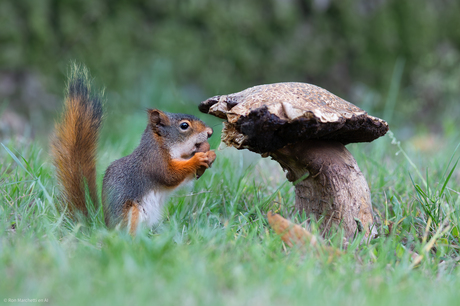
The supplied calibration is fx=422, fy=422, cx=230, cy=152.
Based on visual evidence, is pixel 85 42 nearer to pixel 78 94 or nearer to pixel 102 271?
pixel 78 94

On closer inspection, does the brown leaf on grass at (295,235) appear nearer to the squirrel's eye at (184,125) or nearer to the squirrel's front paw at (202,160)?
the squirrel's front paw at (202,160)

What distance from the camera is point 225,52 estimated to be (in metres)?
5.62

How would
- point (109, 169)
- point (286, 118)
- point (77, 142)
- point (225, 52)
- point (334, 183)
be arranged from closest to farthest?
point (286, 118), point (334, 183), point (77, 142), point (109, 169), point (225, 52)

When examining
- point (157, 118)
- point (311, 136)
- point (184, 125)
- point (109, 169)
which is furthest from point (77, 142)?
point (311, 136)

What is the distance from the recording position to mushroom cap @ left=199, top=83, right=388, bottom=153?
6.33 ft

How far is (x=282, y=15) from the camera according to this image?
18.6ft

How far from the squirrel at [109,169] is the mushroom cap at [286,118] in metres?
0.51

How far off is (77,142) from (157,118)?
539mm

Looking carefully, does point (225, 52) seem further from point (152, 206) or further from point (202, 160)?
point (152, 206)

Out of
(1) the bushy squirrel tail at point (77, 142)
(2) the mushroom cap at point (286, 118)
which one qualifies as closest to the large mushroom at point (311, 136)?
(2) the mushroom cap at point (286, 118)

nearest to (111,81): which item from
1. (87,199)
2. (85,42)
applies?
(85,42)

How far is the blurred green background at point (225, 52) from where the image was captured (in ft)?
16.6

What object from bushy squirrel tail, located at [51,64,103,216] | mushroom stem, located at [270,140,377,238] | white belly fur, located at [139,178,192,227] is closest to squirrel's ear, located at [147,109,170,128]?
bushy squirrel tail, located at [51,64,103,216]

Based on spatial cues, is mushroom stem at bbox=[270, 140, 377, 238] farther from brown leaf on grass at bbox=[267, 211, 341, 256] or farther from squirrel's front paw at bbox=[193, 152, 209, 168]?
squirrel's front paw at bbox=[193, 152, 209, 168]
